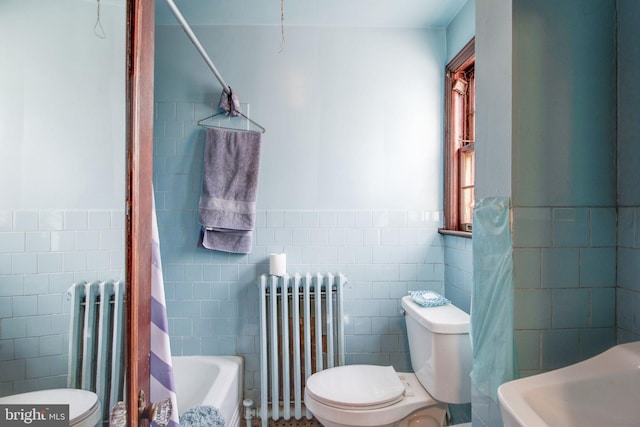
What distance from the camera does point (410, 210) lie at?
2035mm

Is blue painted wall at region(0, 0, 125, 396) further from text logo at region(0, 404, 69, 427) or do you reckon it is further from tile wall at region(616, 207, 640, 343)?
tile wall at region(616, 207, 640, 343)

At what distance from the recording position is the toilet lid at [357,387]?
1428mm

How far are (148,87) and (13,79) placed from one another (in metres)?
0.24

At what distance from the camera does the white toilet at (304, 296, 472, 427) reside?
1421mm

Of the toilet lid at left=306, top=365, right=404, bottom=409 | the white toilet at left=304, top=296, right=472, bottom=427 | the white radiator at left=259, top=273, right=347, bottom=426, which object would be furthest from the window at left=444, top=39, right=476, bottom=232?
the toilet lid at left=306, top=365, right=404, bottom=409

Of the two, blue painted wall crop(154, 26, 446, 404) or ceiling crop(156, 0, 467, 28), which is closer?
ceiling crop(156, 0, 467, 28)

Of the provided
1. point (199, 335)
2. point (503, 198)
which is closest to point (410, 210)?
point (503, 198)

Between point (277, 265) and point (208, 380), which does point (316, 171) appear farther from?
point (208, 380)

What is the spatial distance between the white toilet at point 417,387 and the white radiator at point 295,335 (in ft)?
0.82

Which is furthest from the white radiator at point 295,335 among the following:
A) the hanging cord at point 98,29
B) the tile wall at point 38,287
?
the hanging cord at point 98,29

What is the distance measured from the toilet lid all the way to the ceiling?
197 centimetres

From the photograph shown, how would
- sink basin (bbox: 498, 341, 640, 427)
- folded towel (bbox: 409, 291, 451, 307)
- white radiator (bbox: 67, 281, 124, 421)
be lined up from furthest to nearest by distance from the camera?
folded towel (bbox: 409, 291, 451, 307) → sink basin (bbox: 498, 341, 640, 427) → white radiator (bbox: 67, 281, 124, 421)

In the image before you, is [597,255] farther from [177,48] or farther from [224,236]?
[177,48]

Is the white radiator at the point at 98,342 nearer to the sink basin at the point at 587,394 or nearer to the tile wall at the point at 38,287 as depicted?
the tile wall at the point at 38,287
